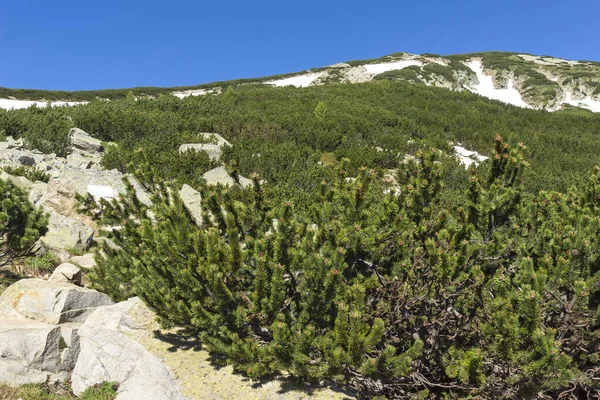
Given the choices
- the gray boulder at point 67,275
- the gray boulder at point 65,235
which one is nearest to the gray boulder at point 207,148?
the gray boulder at point 65,235

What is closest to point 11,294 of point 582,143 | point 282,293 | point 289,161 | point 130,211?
point 130,211

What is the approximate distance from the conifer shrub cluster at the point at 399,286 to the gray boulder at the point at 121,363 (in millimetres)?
563

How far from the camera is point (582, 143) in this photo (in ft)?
72.4

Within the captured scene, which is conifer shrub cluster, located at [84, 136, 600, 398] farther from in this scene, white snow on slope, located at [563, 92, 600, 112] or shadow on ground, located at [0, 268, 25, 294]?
white snow on slope, located at [563, 92, 600, 112]

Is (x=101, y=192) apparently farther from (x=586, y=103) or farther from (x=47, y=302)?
(x=586, y=103)

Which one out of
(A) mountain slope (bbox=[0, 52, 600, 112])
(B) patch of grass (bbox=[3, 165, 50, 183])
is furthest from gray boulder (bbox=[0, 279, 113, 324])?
(A) mountain slope (bbox=[0, 52, 600, 112])

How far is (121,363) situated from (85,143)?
1273cm

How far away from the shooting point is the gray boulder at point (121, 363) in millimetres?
3852

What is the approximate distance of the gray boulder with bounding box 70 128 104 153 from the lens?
47.5 ft

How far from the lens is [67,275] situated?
6344 millimetres

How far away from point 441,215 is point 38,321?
5.10 m

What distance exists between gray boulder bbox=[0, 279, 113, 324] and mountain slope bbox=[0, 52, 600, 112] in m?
37.5

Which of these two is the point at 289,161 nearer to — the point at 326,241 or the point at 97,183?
the point at 97,183

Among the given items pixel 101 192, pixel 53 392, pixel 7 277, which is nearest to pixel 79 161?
pixel 101 192
